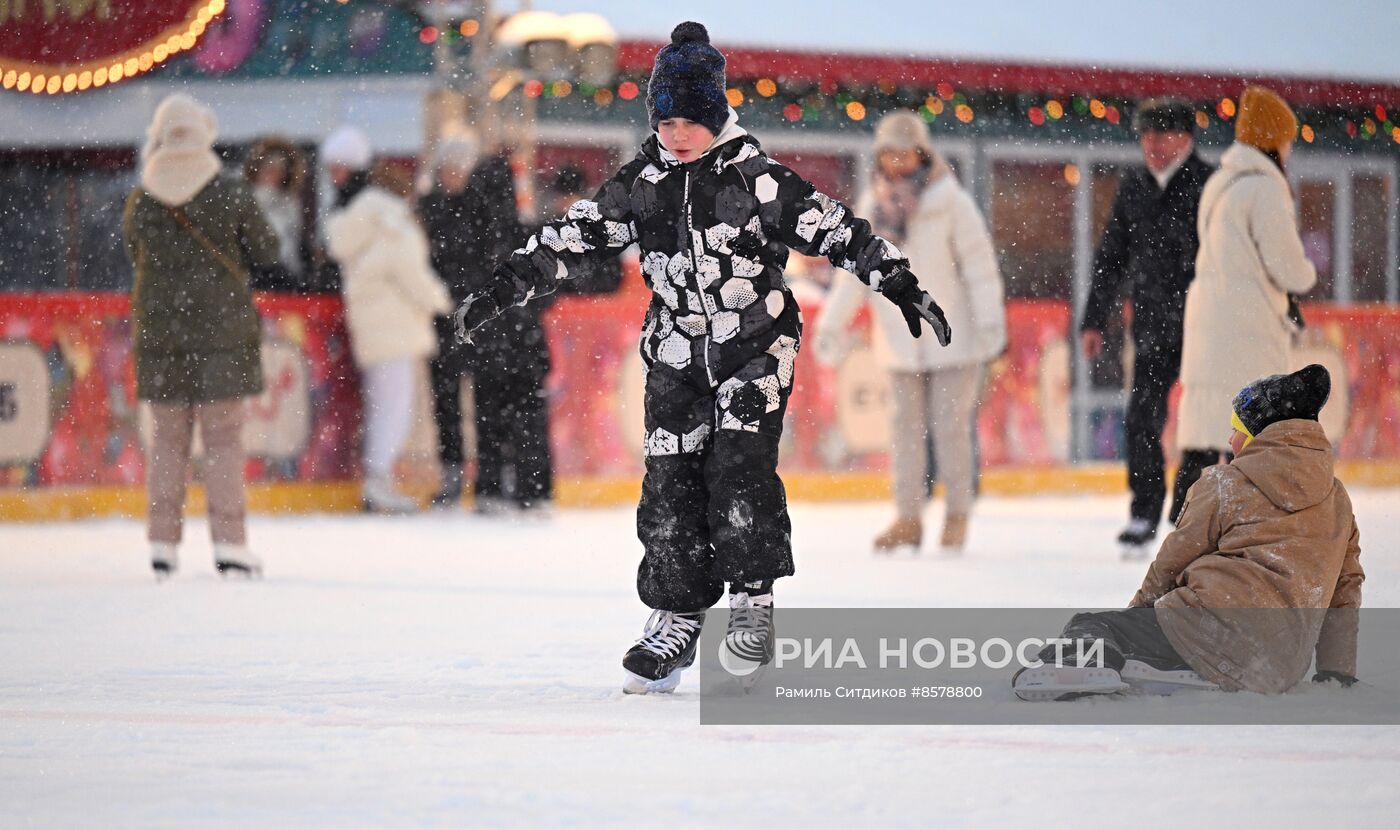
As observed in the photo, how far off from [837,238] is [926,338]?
3.67 meters

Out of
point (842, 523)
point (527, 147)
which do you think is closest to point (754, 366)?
point (842, 523)

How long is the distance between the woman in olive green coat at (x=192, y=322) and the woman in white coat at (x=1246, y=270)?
119 inches

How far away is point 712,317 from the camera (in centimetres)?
399

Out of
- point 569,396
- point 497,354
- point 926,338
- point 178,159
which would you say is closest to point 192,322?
point 178,159

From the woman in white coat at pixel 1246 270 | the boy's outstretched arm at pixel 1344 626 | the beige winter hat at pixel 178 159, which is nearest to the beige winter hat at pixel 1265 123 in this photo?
the woman in white coat at pixel 1246 270

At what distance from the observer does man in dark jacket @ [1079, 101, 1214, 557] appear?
6.82 m

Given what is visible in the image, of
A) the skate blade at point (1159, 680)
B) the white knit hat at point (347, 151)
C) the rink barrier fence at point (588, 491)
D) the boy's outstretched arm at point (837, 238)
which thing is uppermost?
the white knit hat at point (347, 151)

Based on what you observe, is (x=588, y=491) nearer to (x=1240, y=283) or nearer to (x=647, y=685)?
(x=1240, y=283)

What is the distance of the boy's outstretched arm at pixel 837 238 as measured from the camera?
3910mm

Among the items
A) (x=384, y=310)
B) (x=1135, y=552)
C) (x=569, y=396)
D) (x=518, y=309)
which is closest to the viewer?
(x=1135, y=552)

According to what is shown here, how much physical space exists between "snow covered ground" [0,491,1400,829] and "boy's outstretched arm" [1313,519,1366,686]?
0.43 meters

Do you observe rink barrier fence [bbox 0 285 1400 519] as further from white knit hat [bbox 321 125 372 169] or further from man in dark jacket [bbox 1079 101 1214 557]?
man in dark jacket [bbox 1079 101 1214 557]

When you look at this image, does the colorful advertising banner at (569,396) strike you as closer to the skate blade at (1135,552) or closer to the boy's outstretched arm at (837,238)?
the skate blade at (1135,552)

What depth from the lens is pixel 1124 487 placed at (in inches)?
457
